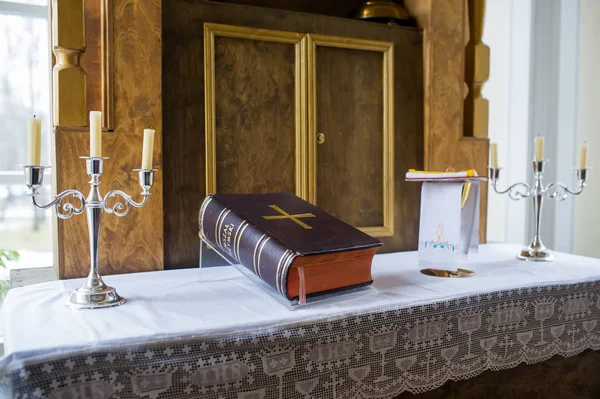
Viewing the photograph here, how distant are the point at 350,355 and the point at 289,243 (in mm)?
224

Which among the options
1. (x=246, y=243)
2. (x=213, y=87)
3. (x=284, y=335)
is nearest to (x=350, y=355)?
(x=284, y=335)

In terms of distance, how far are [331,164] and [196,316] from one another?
74 cm

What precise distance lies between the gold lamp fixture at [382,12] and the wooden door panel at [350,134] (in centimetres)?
13

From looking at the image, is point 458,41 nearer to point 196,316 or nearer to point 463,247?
point 463,247

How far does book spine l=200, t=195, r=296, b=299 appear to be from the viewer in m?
0.94

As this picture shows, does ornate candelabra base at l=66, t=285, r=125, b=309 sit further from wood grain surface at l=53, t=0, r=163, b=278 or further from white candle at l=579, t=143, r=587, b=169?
white candle at l=579, t=143, r=587, b=169

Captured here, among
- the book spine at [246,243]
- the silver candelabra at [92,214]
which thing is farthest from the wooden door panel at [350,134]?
the silver candelabra at [92,214]

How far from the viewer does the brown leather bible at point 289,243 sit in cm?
94

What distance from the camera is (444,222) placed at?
1.21 m

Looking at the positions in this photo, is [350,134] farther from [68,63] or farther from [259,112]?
[68,63]

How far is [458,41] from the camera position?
5.38ft

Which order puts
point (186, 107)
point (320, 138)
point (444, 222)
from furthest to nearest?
point (320, 138) → point (186, 107) → point (444, 222)

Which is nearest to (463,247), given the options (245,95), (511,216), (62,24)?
(245,95)

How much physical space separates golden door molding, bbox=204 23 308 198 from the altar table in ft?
1.00
